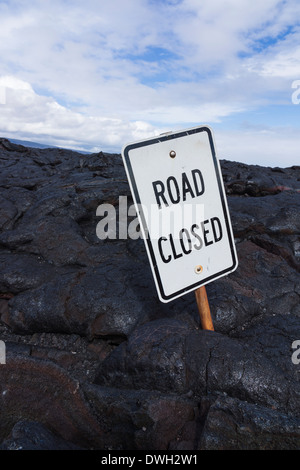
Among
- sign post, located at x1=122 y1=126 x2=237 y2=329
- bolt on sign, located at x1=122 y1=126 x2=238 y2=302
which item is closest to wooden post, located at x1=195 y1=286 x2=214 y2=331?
sign post, located at x1=122 y1=126 x2=237 y2=329

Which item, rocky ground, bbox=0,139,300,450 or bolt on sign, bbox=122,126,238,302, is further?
bolt on sign, bbox=122,126,238,302

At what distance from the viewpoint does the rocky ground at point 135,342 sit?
2.22 metres

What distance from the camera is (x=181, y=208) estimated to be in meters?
2.68

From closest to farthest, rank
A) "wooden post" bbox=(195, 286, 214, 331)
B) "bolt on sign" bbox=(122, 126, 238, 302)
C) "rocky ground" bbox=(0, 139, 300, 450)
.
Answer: "rocky ground" bbox=(0, 139, 300, 450)
"bolt on sign" bbox=(122, 126, 238, 302)
"wooden post" bbox=(195, 286, 214, 331)

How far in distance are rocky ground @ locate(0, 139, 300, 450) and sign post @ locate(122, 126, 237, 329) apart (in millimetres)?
578

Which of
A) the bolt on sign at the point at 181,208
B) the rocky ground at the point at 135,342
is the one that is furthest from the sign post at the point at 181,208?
the rocky ground at the point at 135,342

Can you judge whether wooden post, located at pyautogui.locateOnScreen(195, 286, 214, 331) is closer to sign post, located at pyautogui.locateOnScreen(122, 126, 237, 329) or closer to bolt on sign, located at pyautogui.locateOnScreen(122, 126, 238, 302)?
sign post, located at pyautogui.locateOnScreen(122, 126, 237, 329)

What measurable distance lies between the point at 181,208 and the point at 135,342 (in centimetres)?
119

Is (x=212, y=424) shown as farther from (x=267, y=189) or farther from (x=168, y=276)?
(x=267, y=189)

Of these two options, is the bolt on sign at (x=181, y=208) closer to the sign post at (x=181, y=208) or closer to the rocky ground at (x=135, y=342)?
the sign post at (x=181, y=208)

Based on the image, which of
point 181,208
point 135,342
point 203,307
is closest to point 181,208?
point 181,208

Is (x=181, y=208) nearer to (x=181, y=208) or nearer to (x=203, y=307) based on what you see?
(x=181, y=208)

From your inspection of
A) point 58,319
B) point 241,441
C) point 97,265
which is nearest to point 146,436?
point 241,441

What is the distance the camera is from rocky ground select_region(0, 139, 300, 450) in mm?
2221
